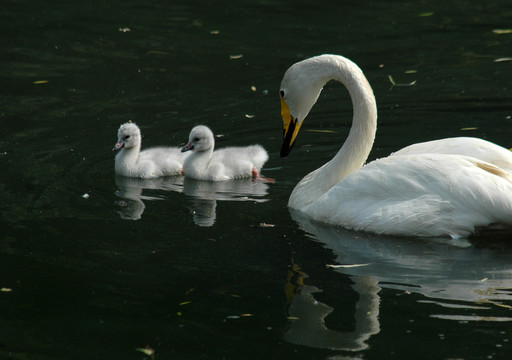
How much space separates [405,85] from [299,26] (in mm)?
3832

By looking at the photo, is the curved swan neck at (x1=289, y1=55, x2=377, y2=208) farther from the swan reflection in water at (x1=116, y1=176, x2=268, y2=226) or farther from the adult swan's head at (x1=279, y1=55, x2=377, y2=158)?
the swan reflection in water at (x1=116, y1=176, x2=268, y2=226)

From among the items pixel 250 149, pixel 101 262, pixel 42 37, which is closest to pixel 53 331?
pixel 101 262

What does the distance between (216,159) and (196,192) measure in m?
0.71

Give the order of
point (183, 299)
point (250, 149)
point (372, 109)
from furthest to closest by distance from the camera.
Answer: point (250, 149)
point (372, 109)
point (183, 299)

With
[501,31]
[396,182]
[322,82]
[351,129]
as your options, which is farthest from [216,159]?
[501,31]

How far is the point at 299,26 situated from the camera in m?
16.3

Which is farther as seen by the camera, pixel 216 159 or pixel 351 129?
pixel 216 159

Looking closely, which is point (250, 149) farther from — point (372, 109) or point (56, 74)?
point (56, 74)

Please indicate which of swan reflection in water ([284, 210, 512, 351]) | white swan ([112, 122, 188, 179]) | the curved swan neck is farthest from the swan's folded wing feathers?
white swan ([112, 122, 188, 179])

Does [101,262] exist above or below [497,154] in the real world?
below

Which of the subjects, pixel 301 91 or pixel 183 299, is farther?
pixel 301 91

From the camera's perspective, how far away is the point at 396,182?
7762mm

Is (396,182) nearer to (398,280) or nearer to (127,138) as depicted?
(398,280)

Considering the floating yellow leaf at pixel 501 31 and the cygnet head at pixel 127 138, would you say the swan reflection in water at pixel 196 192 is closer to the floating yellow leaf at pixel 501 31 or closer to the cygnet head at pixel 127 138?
the cygnet head at pixel 127 138
